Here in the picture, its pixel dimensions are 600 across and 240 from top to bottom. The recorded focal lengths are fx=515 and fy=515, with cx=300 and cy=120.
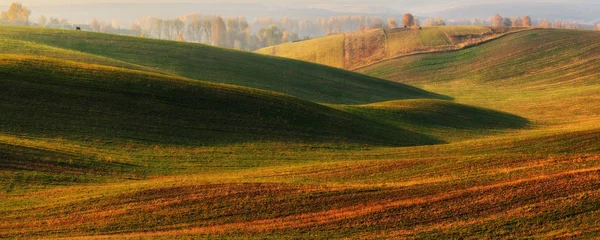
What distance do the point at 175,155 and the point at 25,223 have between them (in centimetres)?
1125

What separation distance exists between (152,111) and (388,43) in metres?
94.9

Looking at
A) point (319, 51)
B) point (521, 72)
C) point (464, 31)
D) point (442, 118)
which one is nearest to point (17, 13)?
point (319, 51)

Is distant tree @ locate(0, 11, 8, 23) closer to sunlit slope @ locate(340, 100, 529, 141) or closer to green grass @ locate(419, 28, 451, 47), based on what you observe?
green grass @ locate(419, 28, 451, 47)

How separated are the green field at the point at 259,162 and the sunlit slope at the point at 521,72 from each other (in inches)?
208

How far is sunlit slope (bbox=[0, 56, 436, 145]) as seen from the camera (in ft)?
109

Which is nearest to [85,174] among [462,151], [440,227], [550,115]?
[440,227]

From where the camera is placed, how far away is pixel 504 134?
4562 centimetres

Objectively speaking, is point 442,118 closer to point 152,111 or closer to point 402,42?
point 152,111

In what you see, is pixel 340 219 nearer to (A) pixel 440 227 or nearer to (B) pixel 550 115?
(A) pixel 440 227

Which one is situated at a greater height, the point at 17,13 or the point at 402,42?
the point at 17,13

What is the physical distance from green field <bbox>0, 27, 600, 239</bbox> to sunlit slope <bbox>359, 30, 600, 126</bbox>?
5.29 m

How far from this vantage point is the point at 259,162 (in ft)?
102

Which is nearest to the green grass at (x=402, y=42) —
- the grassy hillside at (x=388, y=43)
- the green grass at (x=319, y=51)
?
the grassy hillside at (x=388, y=43)

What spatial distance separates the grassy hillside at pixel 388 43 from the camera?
388ft
